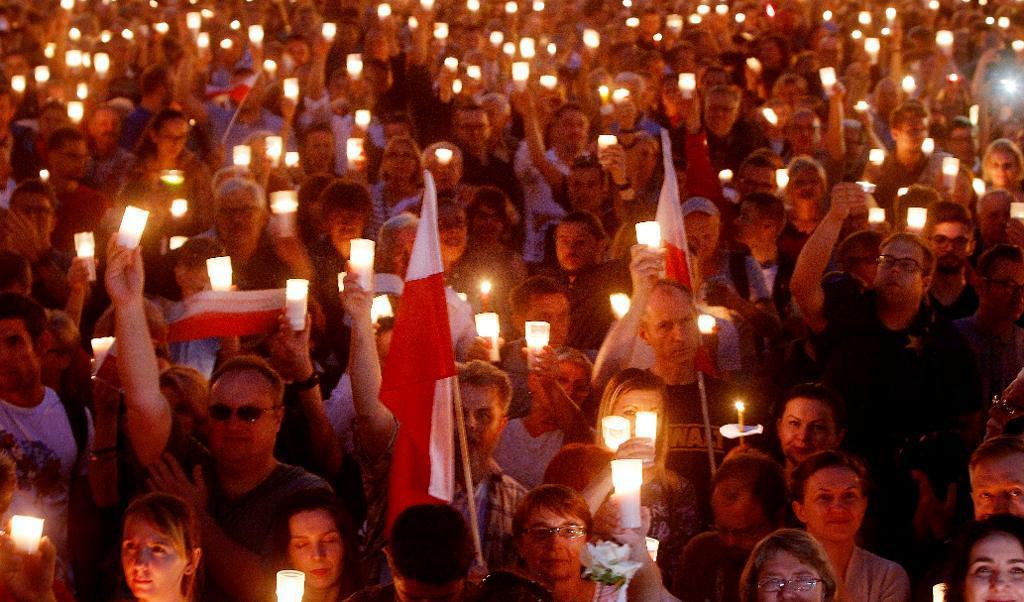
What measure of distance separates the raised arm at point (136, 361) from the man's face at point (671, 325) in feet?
6.74

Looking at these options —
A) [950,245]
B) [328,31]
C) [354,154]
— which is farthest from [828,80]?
[328,31]

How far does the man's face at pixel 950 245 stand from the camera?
8242 millimetres

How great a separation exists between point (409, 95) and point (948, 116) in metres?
4.06

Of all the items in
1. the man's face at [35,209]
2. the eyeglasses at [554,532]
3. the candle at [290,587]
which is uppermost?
the man's face at [35,209]

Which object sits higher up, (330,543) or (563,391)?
(563,391)

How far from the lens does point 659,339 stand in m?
6.77

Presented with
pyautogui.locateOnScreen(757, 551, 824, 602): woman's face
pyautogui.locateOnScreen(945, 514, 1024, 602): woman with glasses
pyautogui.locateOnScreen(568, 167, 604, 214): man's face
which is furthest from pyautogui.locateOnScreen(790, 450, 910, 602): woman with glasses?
pyautogui.locateOnScreen(568, 167, 604, 214): man's face

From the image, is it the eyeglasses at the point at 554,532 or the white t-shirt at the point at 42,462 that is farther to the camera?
the white t-shirt at the point at 42,462

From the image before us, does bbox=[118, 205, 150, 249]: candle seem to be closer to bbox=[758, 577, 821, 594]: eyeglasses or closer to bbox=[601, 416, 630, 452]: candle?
bbox=[601, 416, 630, 452]: candle

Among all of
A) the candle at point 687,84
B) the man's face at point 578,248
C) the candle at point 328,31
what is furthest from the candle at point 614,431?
the candle at point 328,31

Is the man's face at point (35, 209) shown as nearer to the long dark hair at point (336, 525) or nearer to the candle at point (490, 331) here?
the candle at point (490, 331)

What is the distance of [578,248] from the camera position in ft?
27.2

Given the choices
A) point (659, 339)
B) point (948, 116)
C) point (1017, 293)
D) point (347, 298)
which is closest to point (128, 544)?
point (347, 298)

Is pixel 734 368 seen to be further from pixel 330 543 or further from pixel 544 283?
pixel 330 543
